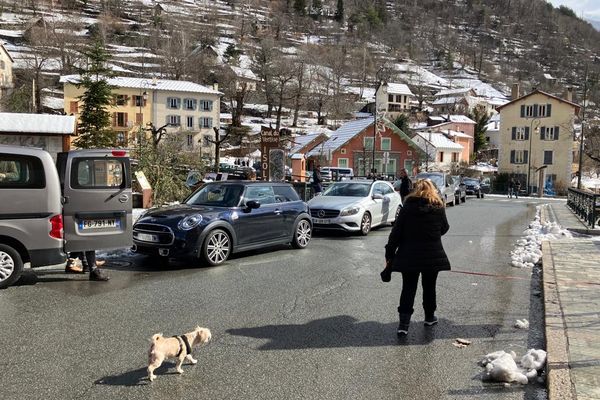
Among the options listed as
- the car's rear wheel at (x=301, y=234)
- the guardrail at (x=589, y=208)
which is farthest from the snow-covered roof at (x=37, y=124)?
the guardrail at (x=589, y=208)

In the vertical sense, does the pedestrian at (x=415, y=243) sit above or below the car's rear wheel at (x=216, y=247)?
above

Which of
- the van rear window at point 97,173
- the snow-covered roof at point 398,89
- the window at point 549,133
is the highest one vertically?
the snow-covered roof at point 398,89

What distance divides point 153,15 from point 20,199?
444ft

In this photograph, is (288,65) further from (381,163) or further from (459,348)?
(459,348)

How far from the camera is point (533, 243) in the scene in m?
13.5

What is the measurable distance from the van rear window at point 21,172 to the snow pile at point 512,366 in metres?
6.42

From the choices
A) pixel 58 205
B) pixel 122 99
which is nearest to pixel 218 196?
pixel 58 205

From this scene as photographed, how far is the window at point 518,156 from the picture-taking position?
227 ft

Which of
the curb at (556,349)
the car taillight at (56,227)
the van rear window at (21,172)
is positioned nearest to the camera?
the curb at (556,349)

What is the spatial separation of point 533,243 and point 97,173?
9.87 m

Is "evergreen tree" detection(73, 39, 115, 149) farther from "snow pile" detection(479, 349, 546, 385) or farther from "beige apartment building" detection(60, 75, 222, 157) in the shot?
"beige apartment building" detection(60, 75, 222, 157)

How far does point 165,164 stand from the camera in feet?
74.2

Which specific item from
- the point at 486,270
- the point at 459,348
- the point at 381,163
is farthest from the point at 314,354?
the point at 381,163

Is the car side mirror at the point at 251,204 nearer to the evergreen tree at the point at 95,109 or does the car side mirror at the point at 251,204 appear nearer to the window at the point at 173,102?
the evergreen tree at the point at 95,109
